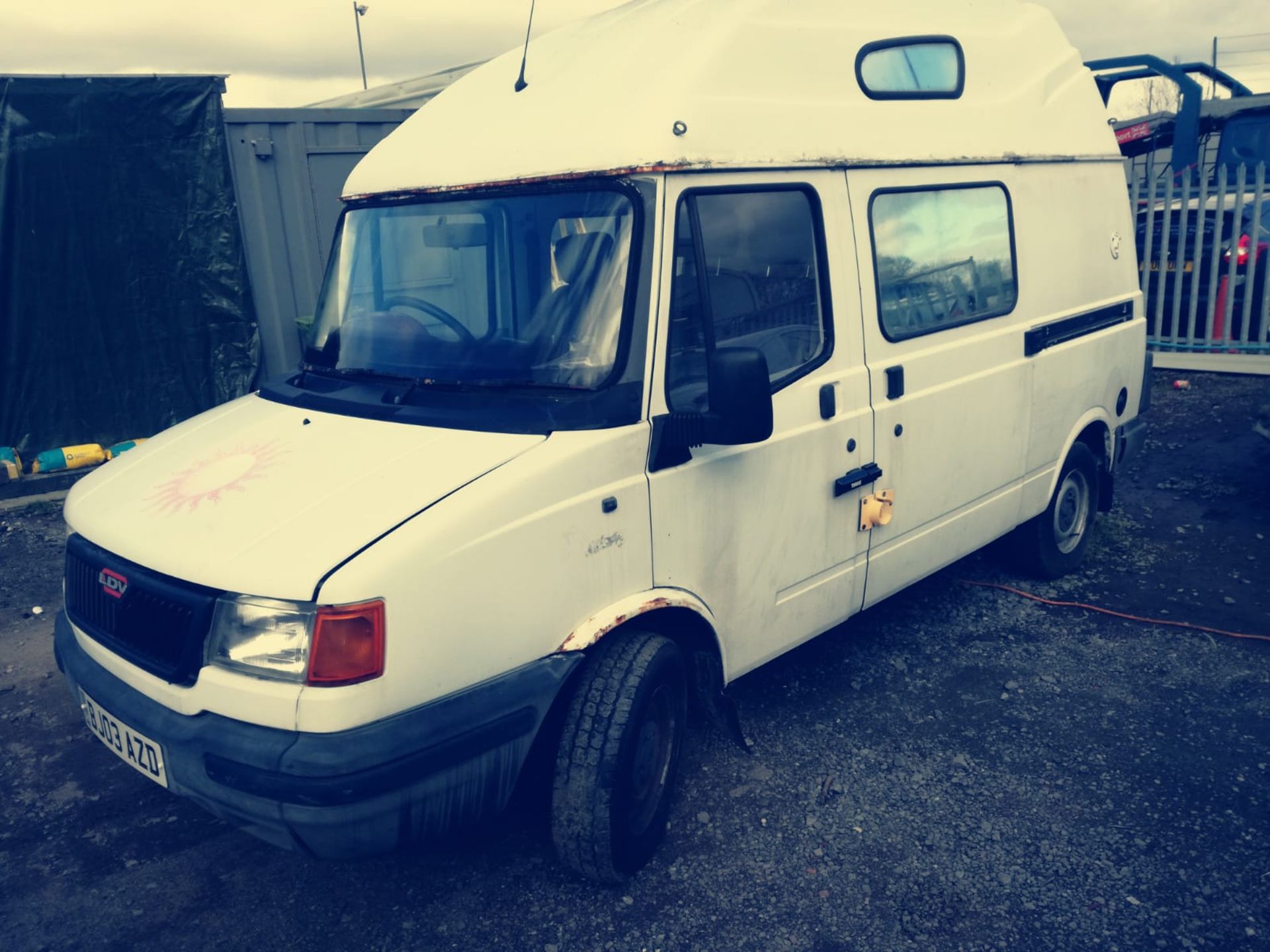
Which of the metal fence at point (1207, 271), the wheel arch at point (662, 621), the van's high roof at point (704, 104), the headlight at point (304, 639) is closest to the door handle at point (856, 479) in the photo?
the wheel arch at point (662, 621)

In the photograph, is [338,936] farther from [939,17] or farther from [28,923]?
[939,17]

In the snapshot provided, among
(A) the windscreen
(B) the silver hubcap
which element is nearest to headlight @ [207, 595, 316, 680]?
(A) the windscreen

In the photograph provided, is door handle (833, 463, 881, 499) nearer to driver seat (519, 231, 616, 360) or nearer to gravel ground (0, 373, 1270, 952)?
gravel ground (0, 373, 1270, 952)

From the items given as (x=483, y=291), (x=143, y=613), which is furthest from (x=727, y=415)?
(x=143, y=613)

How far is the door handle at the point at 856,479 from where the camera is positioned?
367cm

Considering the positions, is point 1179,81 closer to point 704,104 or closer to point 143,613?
point 704,104

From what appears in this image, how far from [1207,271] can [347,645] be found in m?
9.62

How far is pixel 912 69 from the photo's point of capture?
400 cm

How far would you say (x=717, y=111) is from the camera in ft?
10.4

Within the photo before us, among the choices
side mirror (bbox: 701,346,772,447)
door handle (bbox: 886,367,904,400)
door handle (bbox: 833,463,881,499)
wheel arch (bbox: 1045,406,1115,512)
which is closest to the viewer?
side mirror (bbox: 701,346,772,447)

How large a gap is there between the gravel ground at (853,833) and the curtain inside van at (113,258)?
11.9ft

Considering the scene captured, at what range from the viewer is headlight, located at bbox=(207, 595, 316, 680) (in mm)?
2490

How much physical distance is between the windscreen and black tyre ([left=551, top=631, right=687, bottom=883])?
Answer: 827mm

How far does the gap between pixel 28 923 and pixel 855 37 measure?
409 cm
